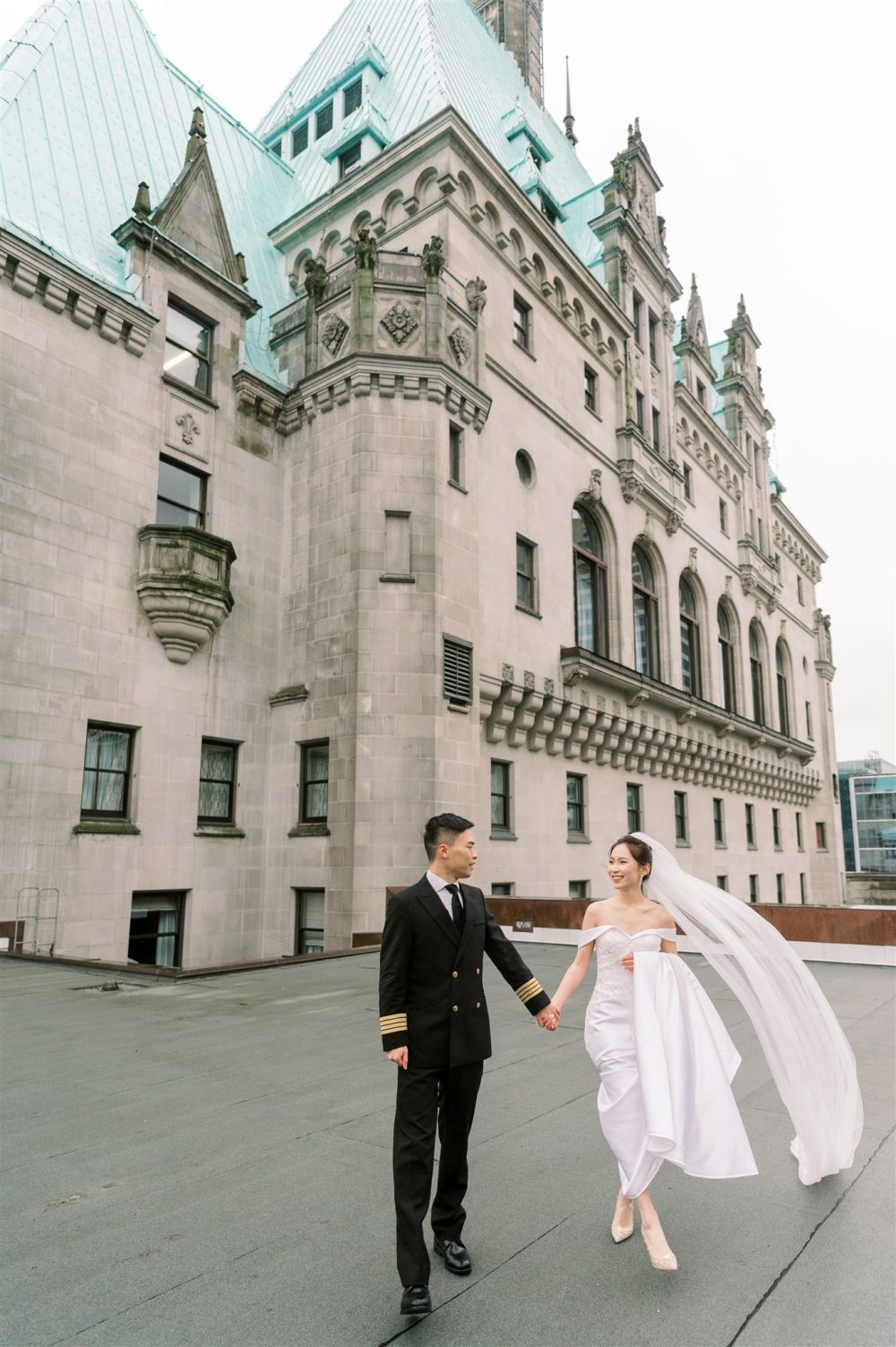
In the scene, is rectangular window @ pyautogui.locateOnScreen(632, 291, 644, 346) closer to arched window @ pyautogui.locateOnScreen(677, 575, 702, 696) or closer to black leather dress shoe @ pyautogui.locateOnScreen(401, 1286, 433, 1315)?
arched window @ pyautogui.locateOnScreen(677, 575, 702, 696)

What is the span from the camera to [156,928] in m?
16.9

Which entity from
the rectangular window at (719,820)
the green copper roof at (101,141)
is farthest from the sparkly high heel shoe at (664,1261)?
the rectangular window at (719,820)

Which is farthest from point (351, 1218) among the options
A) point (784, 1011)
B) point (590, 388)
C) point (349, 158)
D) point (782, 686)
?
point (782, 686)

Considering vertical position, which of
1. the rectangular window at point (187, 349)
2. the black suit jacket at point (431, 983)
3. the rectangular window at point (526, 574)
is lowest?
the black suit jacket at point (431, 983)

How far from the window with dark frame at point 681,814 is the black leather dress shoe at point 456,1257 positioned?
28.5 m

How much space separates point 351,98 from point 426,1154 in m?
31.2

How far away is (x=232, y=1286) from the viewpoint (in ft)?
11.7

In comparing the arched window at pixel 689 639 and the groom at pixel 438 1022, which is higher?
the arched window at pixel 689 639

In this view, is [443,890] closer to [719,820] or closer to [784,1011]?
[784,1011]

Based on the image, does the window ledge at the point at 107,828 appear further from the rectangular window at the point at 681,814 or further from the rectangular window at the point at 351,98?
the rectangular window at the point at 351,98

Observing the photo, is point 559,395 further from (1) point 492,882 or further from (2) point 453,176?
(1) point 492,882

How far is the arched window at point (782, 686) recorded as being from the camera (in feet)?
147

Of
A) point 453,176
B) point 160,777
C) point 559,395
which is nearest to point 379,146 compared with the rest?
point 453,176

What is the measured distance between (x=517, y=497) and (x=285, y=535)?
6270 millimetres
